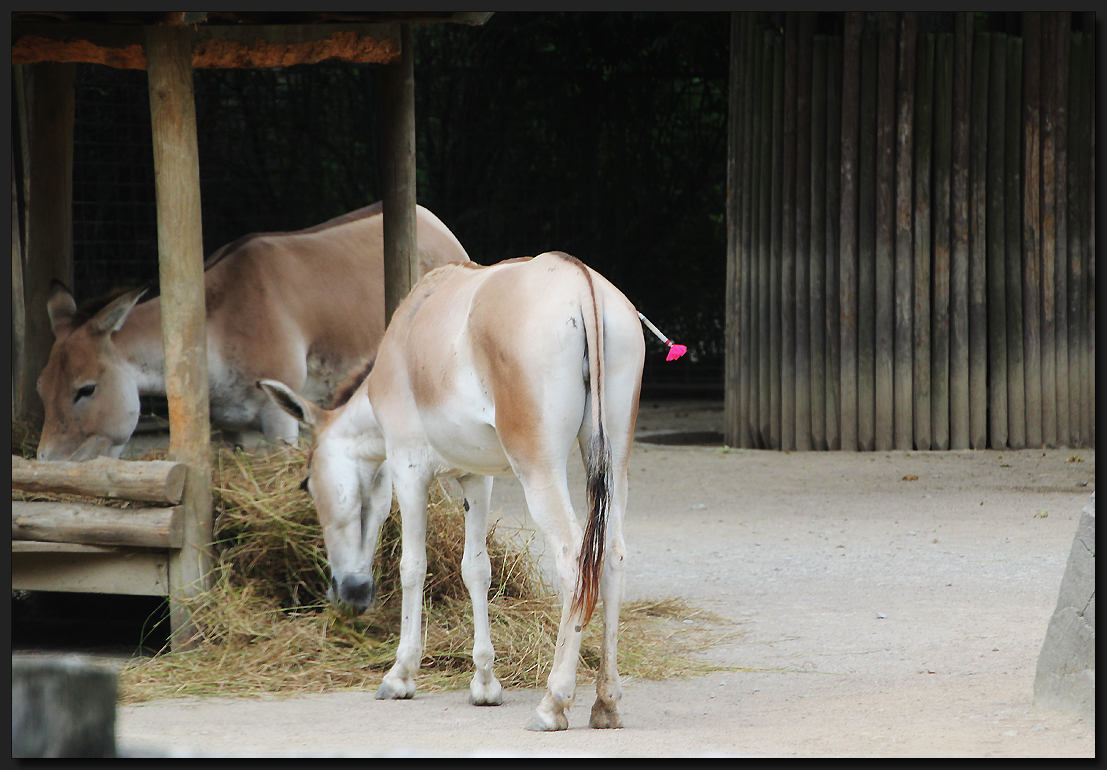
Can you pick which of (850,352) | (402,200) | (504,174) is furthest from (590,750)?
(504,174)

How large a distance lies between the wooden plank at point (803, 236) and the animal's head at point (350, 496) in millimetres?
5685

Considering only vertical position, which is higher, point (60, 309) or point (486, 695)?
point (60, 309)

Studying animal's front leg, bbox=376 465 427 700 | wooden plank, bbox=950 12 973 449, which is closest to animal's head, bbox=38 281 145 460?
animal's front leg, bbox=376 465 427 700

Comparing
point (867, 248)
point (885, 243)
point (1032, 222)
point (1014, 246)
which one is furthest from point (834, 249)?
point (1032, 222)

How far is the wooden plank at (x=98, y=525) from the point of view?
4.67m

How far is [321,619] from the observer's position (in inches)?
187

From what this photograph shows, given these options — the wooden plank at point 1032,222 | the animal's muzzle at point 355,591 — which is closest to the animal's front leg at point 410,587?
the animal's muzzle at point 355,591

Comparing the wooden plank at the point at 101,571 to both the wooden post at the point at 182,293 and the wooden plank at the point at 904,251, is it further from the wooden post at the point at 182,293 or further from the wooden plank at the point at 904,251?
the wooden plank at the point at 904,251

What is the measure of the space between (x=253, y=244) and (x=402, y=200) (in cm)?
121

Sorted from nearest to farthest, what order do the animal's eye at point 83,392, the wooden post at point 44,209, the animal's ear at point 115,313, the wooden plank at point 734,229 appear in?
1. the animal's ear at point 115,313
2. the animal's eye at point 83,392
3. the wooden post at point 44,209
4. the wooden plank at point 734,229

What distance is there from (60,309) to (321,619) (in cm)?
216

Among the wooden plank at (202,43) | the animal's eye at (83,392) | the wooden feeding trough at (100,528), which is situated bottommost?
the wooden feeding trough at (100,528)

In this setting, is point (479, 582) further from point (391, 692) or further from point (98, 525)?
point (98, 525)

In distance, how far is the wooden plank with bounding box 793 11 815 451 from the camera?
382 inches
